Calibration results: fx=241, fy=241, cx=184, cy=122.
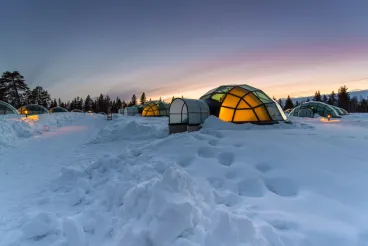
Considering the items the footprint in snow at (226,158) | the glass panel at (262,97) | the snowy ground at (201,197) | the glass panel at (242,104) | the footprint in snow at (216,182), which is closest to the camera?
the snowy ground at (201,197)

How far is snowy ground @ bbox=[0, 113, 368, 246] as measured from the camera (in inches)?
131

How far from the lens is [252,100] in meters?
14.1

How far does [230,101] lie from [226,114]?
0.82m

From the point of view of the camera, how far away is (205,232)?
3.29 meters

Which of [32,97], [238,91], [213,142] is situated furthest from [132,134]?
[32,97]

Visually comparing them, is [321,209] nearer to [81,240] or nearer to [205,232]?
[205,232]

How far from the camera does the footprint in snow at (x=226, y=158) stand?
6426 mm

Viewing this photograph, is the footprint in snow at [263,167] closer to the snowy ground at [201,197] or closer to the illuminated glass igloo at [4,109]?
the snowy ground at [201,197]

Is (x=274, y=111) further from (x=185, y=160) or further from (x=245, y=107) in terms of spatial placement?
(x=185, y=160)

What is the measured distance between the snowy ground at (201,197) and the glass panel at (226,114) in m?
5.82

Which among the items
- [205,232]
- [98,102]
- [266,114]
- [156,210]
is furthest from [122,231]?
[98,102]

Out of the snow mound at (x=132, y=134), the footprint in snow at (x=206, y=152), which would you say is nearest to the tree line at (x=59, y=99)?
the snow mound at (x=132, y=134)

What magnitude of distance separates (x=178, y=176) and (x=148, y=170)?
70.4 inches

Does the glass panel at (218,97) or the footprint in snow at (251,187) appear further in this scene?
the glass panel at (218,97)
